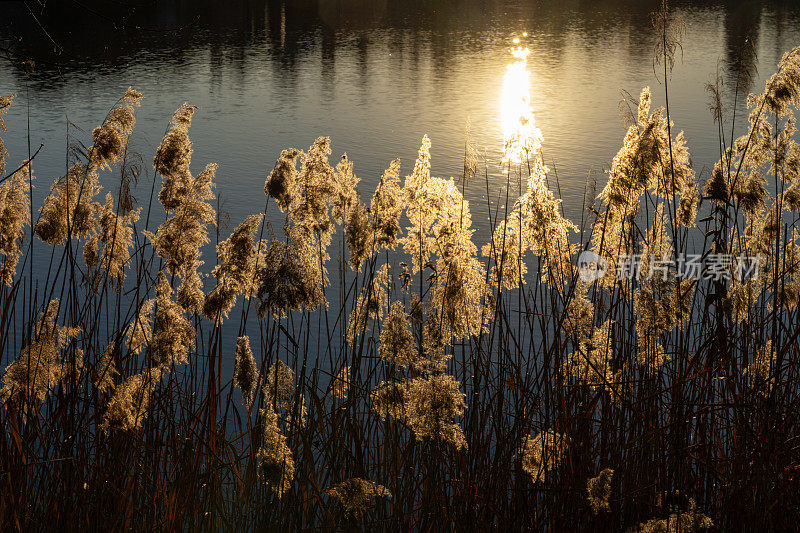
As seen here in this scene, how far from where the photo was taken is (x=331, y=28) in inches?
1029

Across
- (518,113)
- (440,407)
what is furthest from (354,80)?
(440,407)

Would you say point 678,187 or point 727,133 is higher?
point 678,187

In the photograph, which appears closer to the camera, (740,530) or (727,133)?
(740,530)

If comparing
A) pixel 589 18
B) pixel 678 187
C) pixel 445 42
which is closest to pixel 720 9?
pixel 589 18

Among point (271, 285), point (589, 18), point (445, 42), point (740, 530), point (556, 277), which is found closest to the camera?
point (271, 285)

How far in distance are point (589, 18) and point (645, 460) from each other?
29627 mm

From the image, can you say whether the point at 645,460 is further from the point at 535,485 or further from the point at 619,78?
the point at 619,78

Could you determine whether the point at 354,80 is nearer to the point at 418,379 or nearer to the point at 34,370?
the point at 34,370

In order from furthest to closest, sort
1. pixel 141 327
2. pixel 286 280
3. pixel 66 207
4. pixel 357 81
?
pixel 357 81 < pixel 66 207 < pixel 141 327 < pixel 286 280

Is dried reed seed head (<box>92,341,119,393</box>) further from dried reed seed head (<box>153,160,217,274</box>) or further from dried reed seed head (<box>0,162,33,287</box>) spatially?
dried reed seed head (<box>0,162,33,287</box>)

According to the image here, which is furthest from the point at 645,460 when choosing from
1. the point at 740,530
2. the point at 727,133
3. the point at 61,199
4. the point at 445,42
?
the point at 445,42

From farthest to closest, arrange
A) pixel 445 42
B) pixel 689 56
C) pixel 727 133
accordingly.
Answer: pixel 445 42 → pixel 689 56 → pixel 727 133

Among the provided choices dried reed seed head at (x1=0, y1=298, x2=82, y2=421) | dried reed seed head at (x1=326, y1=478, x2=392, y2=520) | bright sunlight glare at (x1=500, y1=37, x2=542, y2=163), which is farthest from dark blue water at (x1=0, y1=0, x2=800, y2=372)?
dried reed seed head at (x1=326, y1=478, x2=392, y2=520)

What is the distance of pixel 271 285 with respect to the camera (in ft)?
7.84
